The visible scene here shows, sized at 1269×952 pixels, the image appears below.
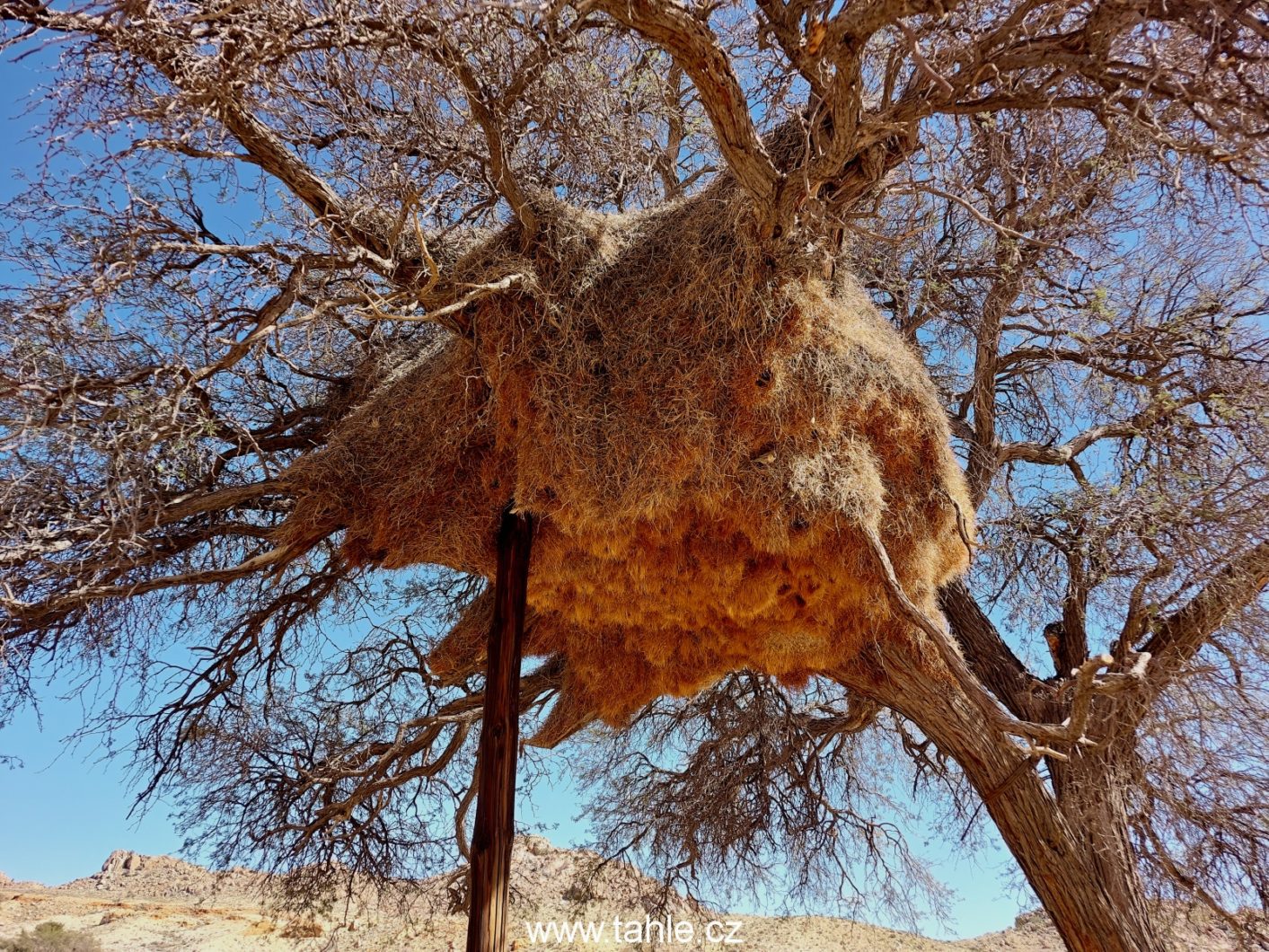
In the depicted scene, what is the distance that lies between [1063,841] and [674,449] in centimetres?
384

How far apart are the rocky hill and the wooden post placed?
3409 millimetres

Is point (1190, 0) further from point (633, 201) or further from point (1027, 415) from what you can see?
point (633, 201)

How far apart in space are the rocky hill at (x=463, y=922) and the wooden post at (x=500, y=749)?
3409mm

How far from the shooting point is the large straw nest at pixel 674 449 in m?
6.04

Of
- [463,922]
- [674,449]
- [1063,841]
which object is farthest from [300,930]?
[1063,841]

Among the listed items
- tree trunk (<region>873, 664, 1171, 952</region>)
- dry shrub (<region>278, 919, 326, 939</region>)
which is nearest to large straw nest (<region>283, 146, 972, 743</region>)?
tree trunk (<region>873, 664, 1171, 952</region>)

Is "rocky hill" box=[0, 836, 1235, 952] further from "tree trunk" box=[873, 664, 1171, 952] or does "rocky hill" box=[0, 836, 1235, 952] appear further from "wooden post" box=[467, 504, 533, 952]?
"tree trunk" box=[873, 664, 1171, 952]

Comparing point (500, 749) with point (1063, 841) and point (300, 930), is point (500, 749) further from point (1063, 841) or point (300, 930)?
point (300, 930)

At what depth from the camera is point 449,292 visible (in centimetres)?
625

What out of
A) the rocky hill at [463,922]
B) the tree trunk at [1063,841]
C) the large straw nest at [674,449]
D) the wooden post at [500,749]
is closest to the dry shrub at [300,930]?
the rocky hill at [463,922]

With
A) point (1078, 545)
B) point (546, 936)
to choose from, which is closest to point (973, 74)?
point (1078, 545)

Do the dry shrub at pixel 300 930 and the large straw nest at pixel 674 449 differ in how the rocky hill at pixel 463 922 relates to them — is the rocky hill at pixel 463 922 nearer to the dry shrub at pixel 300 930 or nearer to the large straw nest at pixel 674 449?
the dry shrub at pixel 300 930

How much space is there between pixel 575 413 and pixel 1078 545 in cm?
470

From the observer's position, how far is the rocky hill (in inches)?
410
